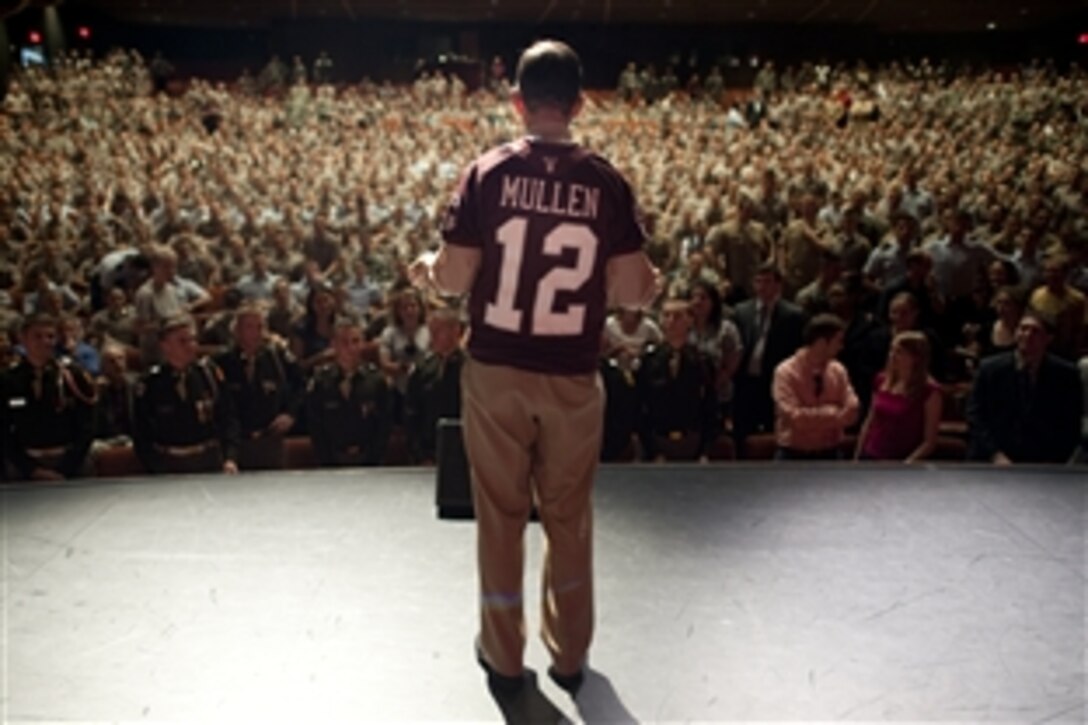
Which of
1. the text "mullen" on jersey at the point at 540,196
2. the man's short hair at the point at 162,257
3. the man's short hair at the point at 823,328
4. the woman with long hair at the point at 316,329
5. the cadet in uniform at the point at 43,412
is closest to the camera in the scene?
the text "mullen" on jersey at the point at 540,196

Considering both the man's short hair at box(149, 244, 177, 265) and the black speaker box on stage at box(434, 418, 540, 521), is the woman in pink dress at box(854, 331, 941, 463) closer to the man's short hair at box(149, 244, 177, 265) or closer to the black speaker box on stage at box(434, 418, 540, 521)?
the black speaker box on stage at box(434, 418, 540, 521)

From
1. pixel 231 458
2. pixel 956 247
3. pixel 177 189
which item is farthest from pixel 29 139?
pixel 956 247

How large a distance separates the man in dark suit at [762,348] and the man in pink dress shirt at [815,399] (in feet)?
2.61

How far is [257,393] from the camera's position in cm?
475

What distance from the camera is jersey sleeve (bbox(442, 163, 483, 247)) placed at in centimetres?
217

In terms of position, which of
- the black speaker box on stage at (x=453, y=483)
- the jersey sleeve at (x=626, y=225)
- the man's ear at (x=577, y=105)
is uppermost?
the man's ear at (x=577, y=105)

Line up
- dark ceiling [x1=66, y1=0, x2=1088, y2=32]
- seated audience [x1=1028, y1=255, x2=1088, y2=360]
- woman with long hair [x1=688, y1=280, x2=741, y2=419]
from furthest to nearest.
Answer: dark ceiling [x1=66, y1=0, x2=1088, y2=32], seated audience [x1=1028, y1=255, x2=1088, y2=360], woman with long hair [x1=688, y1=280, x2=741, y2=419]

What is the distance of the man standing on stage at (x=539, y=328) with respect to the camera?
215 centimetres

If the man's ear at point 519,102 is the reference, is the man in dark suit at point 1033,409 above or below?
below

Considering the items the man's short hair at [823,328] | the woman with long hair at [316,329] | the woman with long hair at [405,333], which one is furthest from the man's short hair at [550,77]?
the woman with long hair at [316,329]

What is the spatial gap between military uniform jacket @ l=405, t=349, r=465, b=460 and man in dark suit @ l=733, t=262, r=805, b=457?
134cm

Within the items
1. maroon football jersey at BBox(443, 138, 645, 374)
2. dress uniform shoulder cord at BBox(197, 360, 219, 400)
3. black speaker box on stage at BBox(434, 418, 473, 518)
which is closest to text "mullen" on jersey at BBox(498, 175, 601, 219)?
maroon football jersey at BBox(443, 138, 645, 374)

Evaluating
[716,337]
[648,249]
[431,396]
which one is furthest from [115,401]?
[648,249]

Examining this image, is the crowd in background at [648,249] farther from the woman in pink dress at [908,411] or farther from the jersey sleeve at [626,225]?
the jersey sleeve at [626,225]
